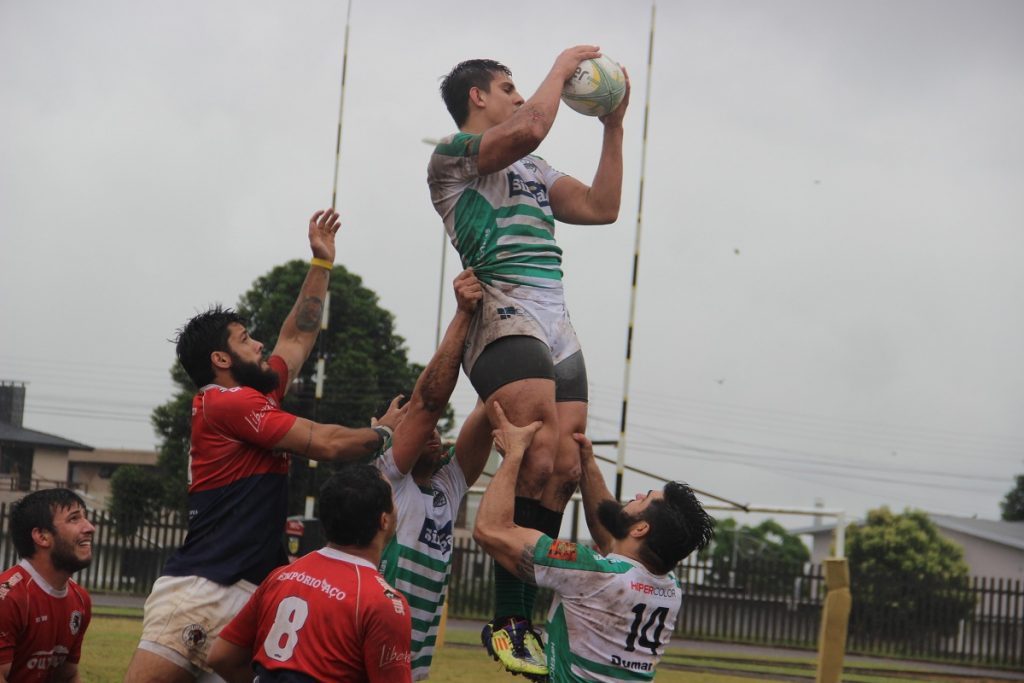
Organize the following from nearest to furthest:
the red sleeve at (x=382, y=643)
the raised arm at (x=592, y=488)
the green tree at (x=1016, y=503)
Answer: the red sleeve at (x=382, y=643)
the raised arm at (x=592, y=488)
the green tree at (x=1016, y=503)

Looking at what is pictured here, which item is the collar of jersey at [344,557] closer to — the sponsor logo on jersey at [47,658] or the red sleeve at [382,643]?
the red sleeve at [382,643]

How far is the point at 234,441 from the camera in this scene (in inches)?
215

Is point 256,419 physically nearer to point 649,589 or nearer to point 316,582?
point 316,582

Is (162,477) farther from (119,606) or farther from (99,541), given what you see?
(119,606)

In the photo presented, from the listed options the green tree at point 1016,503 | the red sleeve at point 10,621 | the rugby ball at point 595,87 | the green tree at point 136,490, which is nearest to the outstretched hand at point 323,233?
the rugby ball at point 595,87

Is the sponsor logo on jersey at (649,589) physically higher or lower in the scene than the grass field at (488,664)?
higher

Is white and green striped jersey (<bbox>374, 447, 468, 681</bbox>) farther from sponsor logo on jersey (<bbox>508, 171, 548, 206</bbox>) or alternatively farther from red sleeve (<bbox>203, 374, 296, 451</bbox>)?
sponsor logo on jersey (<bbox>508, 171, 548, 206</bbox>)

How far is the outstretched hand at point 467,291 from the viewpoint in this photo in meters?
5.43

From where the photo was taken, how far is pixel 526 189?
577 cm

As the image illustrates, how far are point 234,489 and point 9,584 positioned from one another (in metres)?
1.37

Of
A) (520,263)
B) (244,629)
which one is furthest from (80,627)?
(520,263)

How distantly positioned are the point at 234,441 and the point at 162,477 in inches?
1179

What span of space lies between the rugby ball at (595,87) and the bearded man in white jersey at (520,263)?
0.20 feet

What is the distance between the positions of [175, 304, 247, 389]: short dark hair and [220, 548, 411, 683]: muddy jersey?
1382 millimetres
